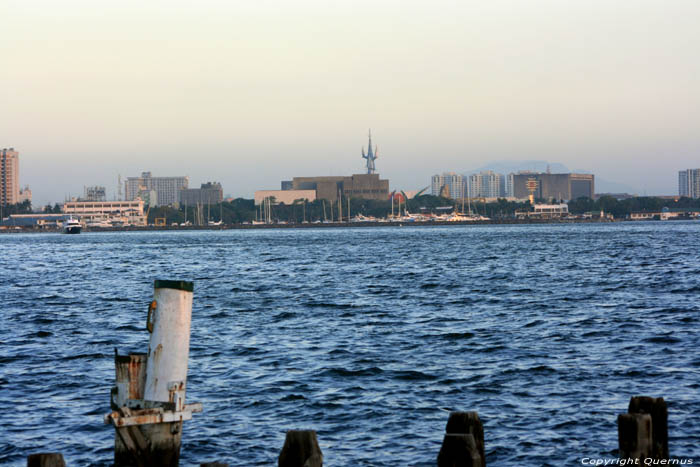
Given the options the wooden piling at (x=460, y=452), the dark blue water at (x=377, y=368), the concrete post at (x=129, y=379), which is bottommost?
the dark blue water at (x=377, y=368)

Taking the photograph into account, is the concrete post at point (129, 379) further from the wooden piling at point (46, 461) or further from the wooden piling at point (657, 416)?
the wooden piling at point (657, 416)

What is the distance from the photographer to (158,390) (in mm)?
8406

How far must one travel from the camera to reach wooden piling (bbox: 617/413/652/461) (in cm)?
748

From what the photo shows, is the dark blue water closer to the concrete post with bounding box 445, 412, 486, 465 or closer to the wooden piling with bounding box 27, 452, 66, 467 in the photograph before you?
the concrete post with bounding box 445, 412, 486, 465

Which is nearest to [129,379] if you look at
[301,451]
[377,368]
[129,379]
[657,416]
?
[129,379]

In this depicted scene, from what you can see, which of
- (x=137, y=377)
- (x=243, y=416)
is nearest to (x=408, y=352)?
(x=243, y=416)

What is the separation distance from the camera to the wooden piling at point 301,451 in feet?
Result: 24.2

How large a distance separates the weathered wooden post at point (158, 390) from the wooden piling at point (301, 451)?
1224 mm

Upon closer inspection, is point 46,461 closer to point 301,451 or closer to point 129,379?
point 129,379

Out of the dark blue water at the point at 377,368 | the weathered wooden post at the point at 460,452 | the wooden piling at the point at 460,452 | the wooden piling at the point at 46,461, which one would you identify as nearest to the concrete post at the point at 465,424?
the weathered wooden post at the point at 460,452

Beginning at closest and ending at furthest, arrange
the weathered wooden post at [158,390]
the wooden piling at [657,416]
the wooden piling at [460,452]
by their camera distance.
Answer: the wooden piling at [460,452] < the wooden piling at [657,416] < the weathered wooden post at [158,390]

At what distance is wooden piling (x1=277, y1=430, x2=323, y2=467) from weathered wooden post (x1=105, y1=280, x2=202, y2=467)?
1.22 metres

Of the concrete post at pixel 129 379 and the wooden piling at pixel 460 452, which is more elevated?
the concrete post at pixel 129 379

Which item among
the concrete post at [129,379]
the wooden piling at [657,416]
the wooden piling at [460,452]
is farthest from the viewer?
the concrete post at [129,379]
